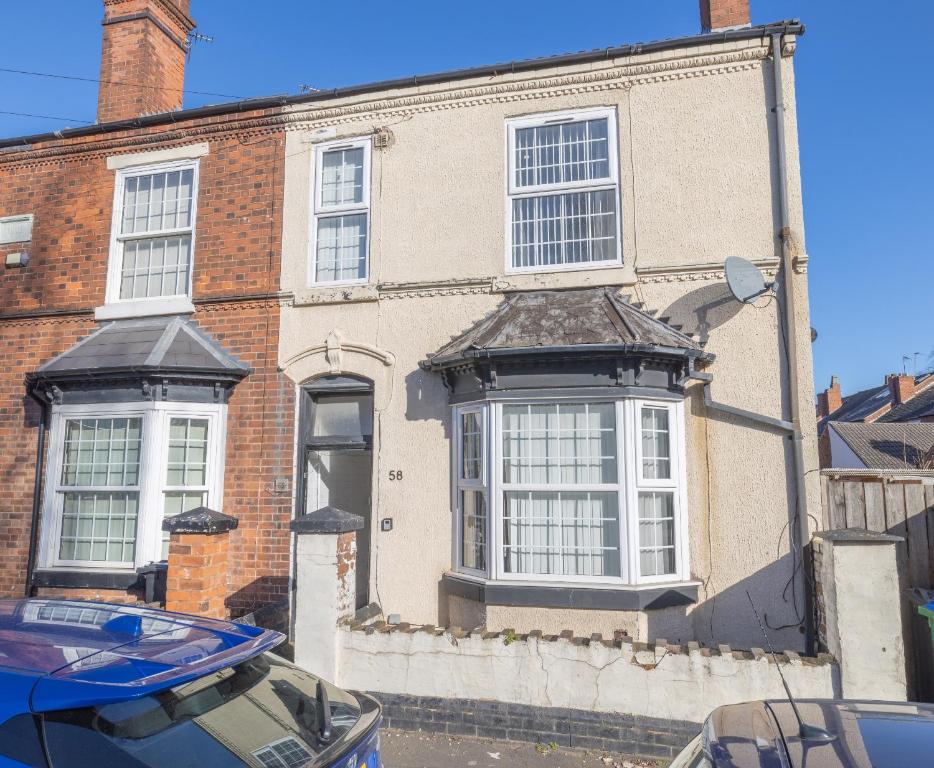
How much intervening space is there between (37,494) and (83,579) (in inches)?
52.5

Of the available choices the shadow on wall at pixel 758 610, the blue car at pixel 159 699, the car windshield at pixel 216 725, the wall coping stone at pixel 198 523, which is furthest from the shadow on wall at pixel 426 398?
the car windshield at pixel 216 725

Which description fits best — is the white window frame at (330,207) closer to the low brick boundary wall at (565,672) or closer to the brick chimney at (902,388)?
the low brick boundary wall at (565,672)

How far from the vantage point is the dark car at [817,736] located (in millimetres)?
1985

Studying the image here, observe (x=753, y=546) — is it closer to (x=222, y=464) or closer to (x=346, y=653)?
(x=346, y=653)

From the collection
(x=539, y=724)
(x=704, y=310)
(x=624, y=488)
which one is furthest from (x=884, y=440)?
(x=539, y=724)

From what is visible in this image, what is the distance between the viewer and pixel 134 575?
7336 mm

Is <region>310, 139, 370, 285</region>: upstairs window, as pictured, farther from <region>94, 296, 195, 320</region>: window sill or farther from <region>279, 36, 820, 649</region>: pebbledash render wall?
<region>94, 296, 195, 320</region>: window sill

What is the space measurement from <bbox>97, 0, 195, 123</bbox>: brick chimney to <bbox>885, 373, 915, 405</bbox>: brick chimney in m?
40.4

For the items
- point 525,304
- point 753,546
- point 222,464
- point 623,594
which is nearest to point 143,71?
point 222,464

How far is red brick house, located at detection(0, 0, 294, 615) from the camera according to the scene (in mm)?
7500

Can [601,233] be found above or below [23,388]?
above

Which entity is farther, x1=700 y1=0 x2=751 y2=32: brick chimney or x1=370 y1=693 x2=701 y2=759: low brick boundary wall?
x1=700 y1=0 x2=751 y2=32: brick chimney

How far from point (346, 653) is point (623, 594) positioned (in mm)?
2483

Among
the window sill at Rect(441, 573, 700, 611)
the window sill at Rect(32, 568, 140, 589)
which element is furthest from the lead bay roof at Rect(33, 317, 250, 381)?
the window sill at Rect(441, 573, 700, 611)
